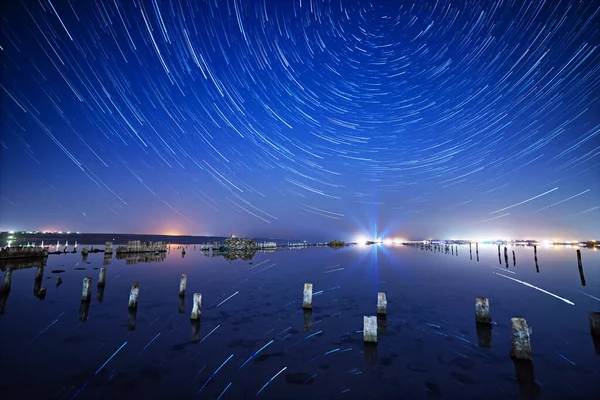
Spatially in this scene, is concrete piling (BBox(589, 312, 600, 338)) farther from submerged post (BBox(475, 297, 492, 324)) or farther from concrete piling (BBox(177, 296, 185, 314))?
concrete piling (BBox(177, 296, 185, 314))

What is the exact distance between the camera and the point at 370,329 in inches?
500

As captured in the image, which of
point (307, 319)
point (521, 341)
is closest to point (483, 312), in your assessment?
point (521, 341)

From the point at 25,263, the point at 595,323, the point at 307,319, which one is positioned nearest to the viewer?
the point at 595,323

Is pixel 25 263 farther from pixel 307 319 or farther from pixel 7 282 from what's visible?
pixel 307 319

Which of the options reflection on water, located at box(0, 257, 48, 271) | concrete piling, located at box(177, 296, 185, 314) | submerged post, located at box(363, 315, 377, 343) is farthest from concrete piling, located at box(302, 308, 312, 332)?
reflection on water, located at box(0, 257, 48, 271)

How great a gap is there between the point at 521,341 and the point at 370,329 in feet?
18.6

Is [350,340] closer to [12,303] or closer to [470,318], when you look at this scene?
[470,318]

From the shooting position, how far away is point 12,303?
19812 millimetres

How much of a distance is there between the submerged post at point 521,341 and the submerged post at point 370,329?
205 inches

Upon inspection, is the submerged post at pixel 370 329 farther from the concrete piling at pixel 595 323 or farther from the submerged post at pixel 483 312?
the concrete piling at pixel 595 323

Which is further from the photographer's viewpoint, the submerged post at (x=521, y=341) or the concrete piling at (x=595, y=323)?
the concrete piling at (x=595, y=323)

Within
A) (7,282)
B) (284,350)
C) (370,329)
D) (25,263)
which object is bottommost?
(284,350)

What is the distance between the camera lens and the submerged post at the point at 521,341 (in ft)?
35.2

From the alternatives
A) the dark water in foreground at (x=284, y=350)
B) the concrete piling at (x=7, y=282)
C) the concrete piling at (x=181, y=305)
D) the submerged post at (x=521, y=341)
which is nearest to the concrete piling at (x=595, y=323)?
the dark water in foreground at (x=284, y=350)
